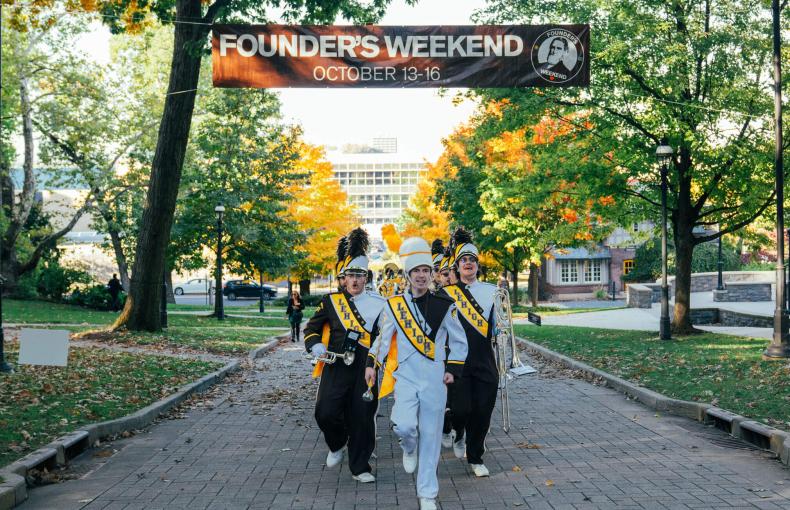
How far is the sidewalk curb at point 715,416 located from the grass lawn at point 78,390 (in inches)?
274

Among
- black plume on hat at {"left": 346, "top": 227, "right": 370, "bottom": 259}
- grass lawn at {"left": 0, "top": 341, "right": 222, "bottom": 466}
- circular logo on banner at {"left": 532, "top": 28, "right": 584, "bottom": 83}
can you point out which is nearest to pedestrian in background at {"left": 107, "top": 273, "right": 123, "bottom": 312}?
grass lawn at {"left": 0, "top": 341, "right": 222, "bottom": 466}

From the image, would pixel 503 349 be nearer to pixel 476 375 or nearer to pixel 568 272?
pixel 476 375

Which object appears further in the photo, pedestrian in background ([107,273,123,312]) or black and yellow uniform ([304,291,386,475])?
pedestrian in background ([107,273,123,312])

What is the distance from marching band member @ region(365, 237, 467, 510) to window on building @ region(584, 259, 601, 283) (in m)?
55.4

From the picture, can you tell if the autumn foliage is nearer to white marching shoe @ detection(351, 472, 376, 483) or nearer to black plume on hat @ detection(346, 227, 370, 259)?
black plume on hat @ detection(346, 227, 370, 259)

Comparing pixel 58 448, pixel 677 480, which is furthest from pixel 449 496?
pixel 58 448

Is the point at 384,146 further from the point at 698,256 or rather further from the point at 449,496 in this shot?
the point at 449,496

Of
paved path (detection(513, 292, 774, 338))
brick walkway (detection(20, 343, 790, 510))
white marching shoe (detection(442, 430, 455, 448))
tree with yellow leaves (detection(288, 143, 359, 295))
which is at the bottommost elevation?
brick walkway (detection(20, 343, 790, 510))

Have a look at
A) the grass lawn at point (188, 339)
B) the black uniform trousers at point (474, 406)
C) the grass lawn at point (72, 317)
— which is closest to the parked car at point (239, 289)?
the grass lawn at point (72, 317)

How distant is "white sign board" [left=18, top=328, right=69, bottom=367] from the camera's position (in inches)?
357

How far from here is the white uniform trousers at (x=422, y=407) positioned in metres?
6.32

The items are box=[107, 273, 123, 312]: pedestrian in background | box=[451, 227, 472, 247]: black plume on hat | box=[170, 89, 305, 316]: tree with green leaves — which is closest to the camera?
box=[451, 227, 472, 247]: black plume on hat

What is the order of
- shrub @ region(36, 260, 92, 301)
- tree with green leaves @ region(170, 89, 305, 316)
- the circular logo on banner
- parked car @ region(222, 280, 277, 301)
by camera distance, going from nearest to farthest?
the circular logo on banner → tree with green leaves @ region(170, 89, 305, 316) → shrub @ region(36, 260, 92, 301) → parked car @ region(222, 280, 277, 301)

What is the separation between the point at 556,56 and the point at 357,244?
740cm
